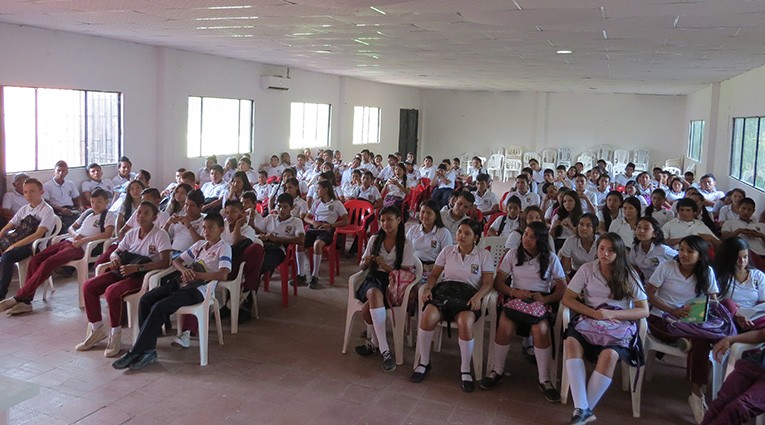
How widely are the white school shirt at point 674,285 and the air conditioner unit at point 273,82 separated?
9.15 metres

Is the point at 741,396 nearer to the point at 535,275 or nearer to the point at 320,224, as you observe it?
the point at 535,275

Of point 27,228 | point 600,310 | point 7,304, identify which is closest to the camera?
point 600,310

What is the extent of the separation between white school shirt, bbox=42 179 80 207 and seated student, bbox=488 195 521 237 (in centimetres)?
494

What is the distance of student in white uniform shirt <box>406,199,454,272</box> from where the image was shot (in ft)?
17.1

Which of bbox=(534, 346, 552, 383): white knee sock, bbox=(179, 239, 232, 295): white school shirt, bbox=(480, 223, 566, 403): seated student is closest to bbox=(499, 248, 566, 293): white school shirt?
bbox=(480, 223, 566, 403): seated student

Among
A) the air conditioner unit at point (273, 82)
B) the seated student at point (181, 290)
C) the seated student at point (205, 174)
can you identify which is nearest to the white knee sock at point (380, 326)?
the seated student at point (181, 290)

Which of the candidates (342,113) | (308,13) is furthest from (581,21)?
(342,113)

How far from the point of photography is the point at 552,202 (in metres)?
7.27

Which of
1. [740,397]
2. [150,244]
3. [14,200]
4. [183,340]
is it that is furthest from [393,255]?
[14,200]

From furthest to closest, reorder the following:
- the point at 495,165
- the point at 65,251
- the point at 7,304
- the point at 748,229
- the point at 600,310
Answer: the point at 495,165
the point at 748,229
the point at 65,251
the point at 7,304
the point at 600,310

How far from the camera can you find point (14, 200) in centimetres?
702

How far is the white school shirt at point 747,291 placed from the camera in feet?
13.9

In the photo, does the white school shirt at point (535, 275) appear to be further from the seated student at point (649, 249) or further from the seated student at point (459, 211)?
the seated student at point (459, 211)

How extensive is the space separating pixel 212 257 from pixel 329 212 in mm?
2414
